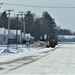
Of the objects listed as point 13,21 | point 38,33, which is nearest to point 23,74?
point 38,33

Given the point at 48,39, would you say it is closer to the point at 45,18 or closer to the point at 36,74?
the point at 36,74

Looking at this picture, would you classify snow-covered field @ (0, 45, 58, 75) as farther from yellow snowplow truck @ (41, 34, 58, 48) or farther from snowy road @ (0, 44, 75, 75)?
yellow snowplow truck @ (41, 34, 58, 48)

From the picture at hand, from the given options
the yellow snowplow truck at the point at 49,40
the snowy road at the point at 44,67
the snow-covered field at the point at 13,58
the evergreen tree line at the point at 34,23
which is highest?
the evergreen tree line at the point at 34,23

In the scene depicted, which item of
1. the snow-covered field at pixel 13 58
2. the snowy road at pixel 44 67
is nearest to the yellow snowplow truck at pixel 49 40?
the snow-covered field at pixel 13 58

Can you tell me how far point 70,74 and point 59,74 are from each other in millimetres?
549

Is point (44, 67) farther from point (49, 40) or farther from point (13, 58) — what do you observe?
point (49, 40)

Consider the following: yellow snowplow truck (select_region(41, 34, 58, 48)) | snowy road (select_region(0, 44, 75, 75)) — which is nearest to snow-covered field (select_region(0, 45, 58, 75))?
snowy road (select_region(0, 44, 75, 75))

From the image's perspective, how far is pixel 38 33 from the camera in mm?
151250

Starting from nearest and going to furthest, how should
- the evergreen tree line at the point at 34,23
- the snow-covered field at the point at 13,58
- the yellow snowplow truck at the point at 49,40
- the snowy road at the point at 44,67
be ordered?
1. the snowy road at the point at 44,67
2. the snow-covered field at the point at 13,58
3. the yellow snowplow truck at the point at 49,40
4. the evergreen tree line at the point at 34,23

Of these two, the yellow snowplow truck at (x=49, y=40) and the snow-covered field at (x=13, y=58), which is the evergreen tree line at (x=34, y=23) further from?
the snow-covered field at (x=13, y=58)

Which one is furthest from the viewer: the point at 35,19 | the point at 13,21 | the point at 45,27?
the point at 35,19

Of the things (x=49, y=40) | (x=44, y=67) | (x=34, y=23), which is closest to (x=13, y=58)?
(x=44, y=67)

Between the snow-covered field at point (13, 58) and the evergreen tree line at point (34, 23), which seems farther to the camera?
the evergreen tree line at point (34, 23)

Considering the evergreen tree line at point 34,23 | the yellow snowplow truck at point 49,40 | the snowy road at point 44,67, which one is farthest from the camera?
the evergreen tree line at point 34,23
